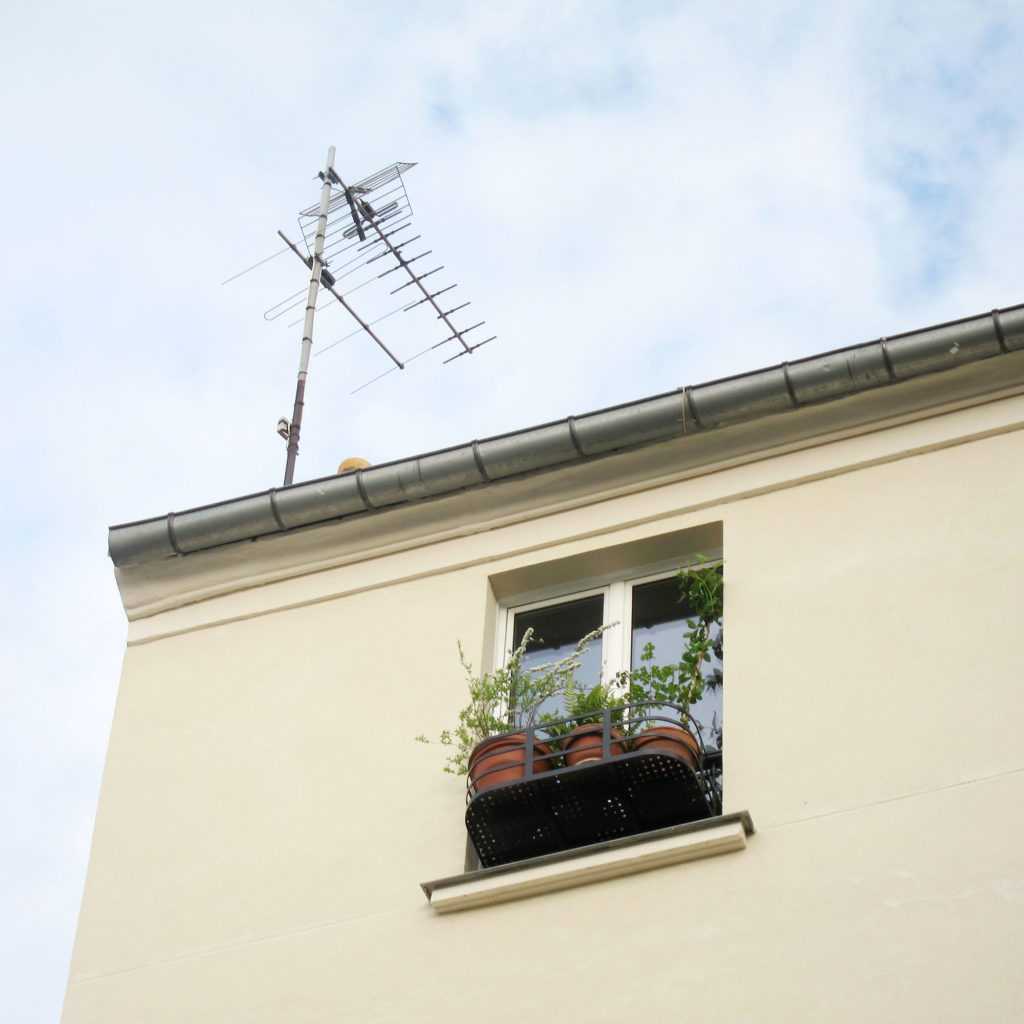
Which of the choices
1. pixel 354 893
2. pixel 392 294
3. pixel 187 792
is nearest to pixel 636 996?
pixel 354 893

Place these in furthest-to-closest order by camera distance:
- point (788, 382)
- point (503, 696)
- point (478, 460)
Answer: point (478, 460)
point (788, 382)
point (503, 696)

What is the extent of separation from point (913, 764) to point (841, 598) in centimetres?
109

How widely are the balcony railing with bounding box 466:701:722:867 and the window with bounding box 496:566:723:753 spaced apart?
52 cm

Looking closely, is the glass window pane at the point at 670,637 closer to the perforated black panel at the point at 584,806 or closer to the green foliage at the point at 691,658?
the green foliage at the point at 691,658

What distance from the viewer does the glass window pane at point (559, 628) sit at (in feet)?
32.5

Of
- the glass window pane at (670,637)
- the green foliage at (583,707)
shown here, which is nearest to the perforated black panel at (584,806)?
the green foliage at (583,707)

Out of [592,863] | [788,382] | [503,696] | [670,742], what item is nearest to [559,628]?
[503,696]

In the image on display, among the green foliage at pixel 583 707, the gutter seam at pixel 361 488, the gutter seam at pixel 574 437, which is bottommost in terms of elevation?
the green foliage at pixel 583 707

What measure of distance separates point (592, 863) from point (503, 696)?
4.15 feet

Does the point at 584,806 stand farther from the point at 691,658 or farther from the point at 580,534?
the point at 580,534

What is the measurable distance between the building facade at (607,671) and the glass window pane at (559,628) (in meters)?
0.04

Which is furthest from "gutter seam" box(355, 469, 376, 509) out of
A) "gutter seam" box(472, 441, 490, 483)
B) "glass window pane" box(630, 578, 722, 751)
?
"glass window pane" box(630, 578, 722, 751)

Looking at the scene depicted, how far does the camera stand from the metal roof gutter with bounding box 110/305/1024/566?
32.4 feet

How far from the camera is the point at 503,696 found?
31.0 feet
